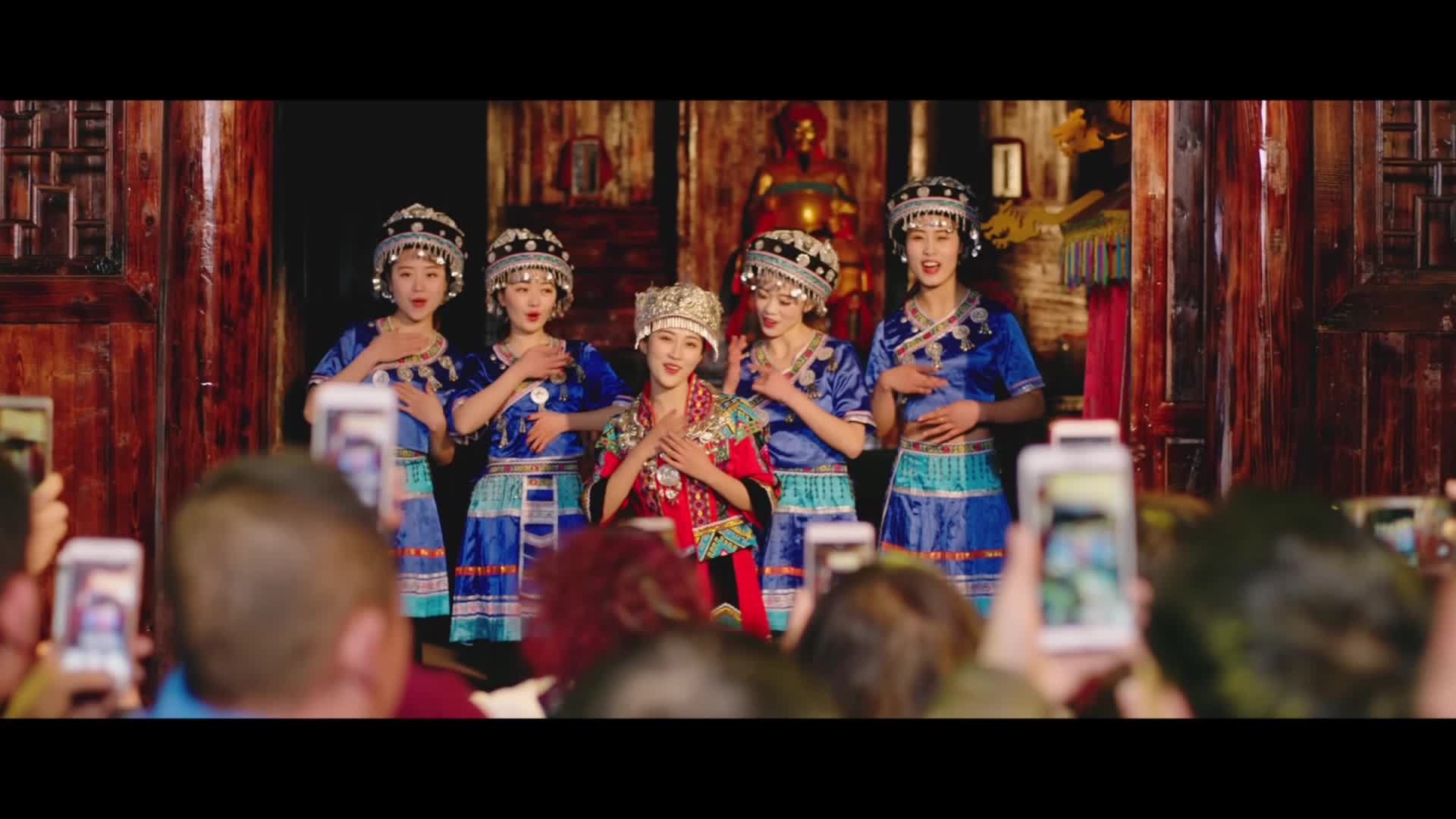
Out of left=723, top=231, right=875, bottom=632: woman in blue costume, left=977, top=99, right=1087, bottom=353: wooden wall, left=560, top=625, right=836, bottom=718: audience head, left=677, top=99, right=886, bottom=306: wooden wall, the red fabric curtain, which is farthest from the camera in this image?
left=677, top=99, right=886, bottom=306: wooden wall

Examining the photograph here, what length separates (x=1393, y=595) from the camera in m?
2.00

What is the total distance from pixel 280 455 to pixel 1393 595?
1639mm

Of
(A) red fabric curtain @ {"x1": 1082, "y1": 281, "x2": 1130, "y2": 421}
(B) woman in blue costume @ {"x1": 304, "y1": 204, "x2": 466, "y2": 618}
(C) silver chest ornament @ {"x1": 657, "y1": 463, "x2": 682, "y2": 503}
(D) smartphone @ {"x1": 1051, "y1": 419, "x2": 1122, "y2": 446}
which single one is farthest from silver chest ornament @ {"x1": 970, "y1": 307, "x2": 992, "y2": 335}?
(D) smartphone @ {"x1": 1051, "y1": 419, "x2": 1122, "y2": 446}

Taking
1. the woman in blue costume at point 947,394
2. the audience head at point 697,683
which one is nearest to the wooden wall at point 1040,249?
the woman in blue costume at point 947,394

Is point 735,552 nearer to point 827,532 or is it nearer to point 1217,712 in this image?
point 827,532

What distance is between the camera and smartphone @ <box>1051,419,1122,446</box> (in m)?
2.54

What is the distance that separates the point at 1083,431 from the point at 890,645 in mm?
666

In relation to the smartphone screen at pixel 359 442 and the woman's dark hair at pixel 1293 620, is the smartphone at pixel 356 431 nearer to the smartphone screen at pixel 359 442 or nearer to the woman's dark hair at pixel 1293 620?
the smartphone screen at pixel 359 442

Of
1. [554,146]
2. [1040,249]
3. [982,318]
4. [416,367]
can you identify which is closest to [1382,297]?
[982,318]

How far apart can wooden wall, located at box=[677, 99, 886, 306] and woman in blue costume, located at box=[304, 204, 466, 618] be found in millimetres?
2625

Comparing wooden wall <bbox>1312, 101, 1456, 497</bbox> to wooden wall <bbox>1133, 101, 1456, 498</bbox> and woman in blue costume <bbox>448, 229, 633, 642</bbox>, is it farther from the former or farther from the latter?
woman in blue costume <bbox>448, 229, 633, 642</bbox>

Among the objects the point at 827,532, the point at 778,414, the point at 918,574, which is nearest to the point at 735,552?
the point at 778,414

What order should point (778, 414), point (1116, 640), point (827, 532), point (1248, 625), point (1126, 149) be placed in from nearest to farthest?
point (1248, 625), point (1116, 640), point (827, 532), point (778, 414), point (1126, 149)

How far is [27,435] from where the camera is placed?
2.68m
